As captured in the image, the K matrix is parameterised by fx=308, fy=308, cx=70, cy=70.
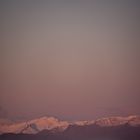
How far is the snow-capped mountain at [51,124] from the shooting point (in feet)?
7.73

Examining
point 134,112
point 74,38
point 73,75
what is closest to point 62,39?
point 74,38

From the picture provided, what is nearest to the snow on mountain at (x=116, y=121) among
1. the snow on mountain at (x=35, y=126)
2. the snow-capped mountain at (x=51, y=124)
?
the snow-capped mountain at (x=51, y=124)

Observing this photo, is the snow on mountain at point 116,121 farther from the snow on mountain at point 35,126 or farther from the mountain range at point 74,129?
the snow on mountain at point 35,126

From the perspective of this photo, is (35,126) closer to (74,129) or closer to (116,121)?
(74,129)

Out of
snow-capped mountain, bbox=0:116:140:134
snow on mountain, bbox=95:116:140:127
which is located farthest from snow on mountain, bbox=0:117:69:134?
snow on mountain, bbox=95:116:140:127

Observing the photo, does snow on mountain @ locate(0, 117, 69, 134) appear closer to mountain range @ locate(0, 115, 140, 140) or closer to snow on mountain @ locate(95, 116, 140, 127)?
mountain range @ locate(0, 115, 140, 140)

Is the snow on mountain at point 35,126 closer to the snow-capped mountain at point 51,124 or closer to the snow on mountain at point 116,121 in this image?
the snow-capped mountain at point 51,124

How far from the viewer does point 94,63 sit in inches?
96.0

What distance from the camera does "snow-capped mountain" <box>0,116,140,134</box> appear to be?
236cm

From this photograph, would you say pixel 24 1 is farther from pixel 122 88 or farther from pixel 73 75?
pixel 122 88

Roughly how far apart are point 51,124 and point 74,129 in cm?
18

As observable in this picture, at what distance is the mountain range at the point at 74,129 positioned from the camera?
236 cm

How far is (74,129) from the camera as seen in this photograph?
2385 millimetres

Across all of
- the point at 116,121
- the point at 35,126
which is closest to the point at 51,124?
the point at 35,126
